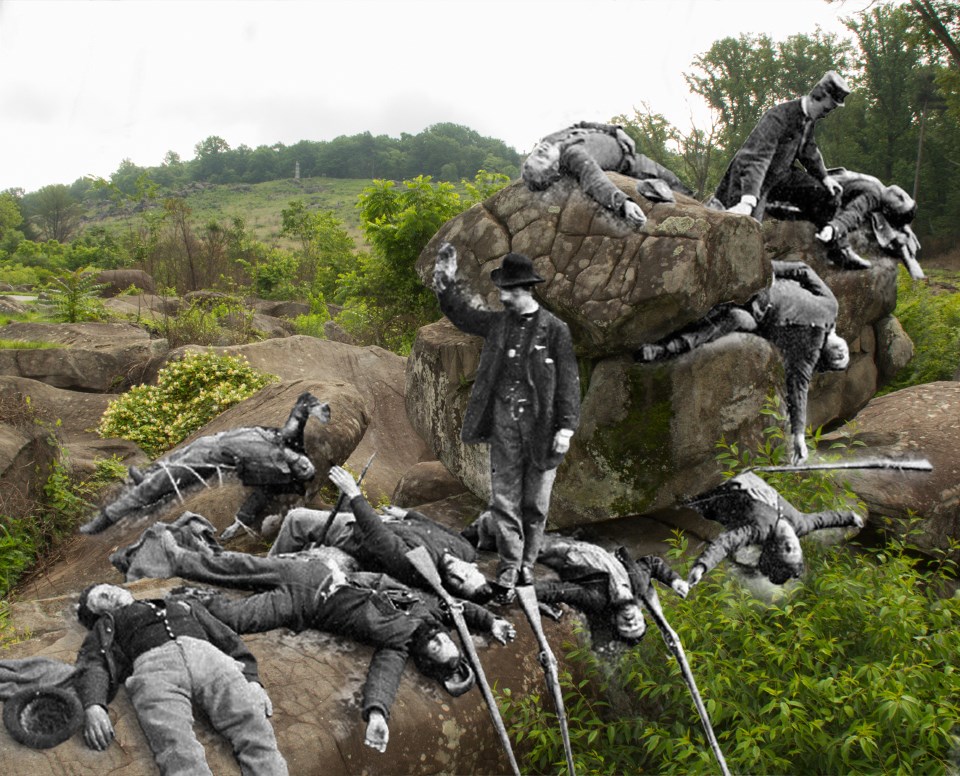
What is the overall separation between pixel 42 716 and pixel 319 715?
4.05ft

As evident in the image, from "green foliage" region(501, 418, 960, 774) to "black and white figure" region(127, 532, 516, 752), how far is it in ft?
1.71

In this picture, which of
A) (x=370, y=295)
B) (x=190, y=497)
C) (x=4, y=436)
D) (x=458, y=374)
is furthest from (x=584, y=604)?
(x=370, y=295)

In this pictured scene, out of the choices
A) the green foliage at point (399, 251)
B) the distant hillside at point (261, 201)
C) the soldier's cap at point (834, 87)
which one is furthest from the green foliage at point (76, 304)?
the distant hillside at point (261, 201)

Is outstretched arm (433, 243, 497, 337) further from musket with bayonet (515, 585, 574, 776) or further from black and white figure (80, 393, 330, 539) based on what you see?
black and white figure (80, 393, 330, 539)

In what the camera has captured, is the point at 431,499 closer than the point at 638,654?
No

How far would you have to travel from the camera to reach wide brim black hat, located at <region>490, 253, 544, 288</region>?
194 inches

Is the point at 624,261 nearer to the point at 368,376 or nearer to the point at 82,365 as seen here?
the point at 368,376

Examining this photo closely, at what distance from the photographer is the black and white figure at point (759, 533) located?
18.3ft

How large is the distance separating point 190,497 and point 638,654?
141 inches

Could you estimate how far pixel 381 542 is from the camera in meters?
5.05

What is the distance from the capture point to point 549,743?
4629 mm

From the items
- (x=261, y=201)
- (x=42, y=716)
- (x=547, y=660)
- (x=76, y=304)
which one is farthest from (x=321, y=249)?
(x=261, y=201)

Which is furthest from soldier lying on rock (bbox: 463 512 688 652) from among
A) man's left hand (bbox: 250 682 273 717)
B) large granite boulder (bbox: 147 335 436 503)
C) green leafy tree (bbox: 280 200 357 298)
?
green leafy tree (bbox: 280 200 357 298)

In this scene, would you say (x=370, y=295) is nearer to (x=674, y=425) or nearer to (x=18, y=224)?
(x=674, y=425)
